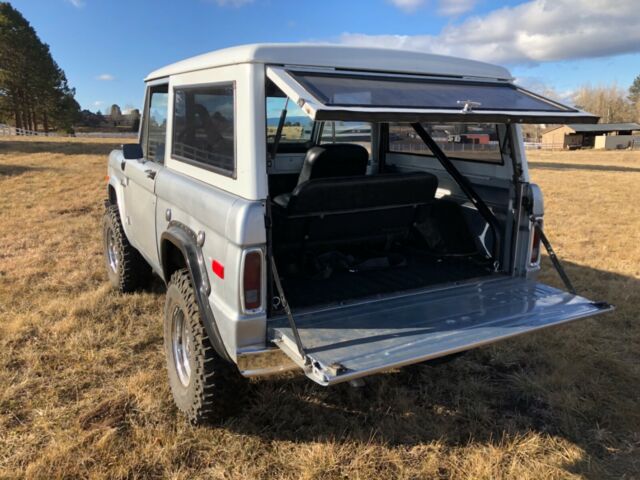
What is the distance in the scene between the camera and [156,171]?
3.58m

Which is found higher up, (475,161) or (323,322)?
(475,161)

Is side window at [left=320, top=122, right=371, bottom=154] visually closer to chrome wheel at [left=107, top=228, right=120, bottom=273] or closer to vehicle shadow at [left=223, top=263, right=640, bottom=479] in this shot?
vehicle shadow at [left=223, top=263, right=640, bottom=479]

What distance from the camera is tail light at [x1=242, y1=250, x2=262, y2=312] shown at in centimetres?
238

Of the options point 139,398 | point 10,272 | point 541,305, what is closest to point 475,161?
point 541,305

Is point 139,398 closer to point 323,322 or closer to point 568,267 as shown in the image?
point 323,322

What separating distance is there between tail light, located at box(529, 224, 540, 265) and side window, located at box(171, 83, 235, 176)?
1858mm

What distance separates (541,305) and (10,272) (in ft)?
17.1

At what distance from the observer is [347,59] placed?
269 cm

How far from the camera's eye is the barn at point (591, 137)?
5525cm

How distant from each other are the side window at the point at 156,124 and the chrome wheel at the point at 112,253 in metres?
1.16

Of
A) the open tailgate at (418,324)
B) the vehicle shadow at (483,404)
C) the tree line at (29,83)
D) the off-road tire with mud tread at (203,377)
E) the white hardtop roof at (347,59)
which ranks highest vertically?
the tree line at (29,83)

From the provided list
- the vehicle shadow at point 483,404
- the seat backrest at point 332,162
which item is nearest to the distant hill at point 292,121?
the seat backrest at point 332,162

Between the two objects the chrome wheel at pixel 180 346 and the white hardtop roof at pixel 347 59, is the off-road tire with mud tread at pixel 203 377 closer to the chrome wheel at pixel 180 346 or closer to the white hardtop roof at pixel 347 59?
A: the chrome wheel at pixel 180 346

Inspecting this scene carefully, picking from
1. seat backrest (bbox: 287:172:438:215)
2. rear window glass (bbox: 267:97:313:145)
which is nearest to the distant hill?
rear window glass (bbox: 267:97:313:145)
